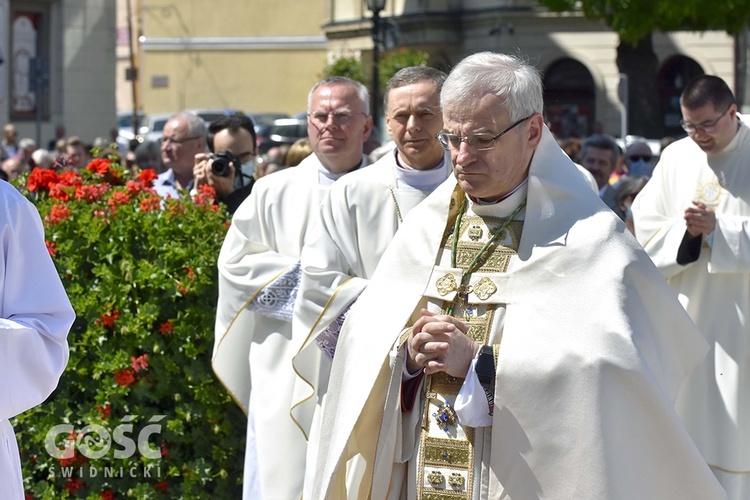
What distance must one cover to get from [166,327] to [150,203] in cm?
68

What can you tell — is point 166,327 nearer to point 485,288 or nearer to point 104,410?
point 104,410

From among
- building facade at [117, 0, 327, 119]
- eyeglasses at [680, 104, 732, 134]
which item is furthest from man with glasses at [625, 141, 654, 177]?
building facade at [117, 0, 327, 119]

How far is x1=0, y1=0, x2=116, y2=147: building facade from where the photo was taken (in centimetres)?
2725

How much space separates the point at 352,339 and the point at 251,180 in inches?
126

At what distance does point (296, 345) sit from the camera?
5.11m

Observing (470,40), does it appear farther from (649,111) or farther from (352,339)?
(352,339)

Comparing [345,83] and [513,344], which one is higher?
[345,83]

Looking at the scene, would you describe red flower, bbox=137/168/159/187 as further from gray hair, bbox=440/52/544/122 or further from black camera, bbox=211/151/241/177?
gray hair, bbox=440/52/544/122

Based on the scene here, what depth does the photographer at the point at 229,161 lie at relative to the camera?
6.76m

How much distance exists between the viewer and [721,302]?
633 cm

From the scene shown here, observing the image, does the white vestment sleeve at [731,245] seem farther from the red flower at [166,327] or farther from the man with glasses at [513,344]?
the red flower at [166,327]

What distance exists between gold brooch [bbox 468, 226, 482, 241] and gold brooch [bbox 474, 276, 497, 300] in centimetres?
14

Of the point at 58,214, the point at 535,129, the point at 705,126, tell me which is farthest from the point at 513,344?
the point at 58,214

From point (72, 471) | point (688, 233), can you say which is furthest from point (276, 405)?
point (688, 233)
